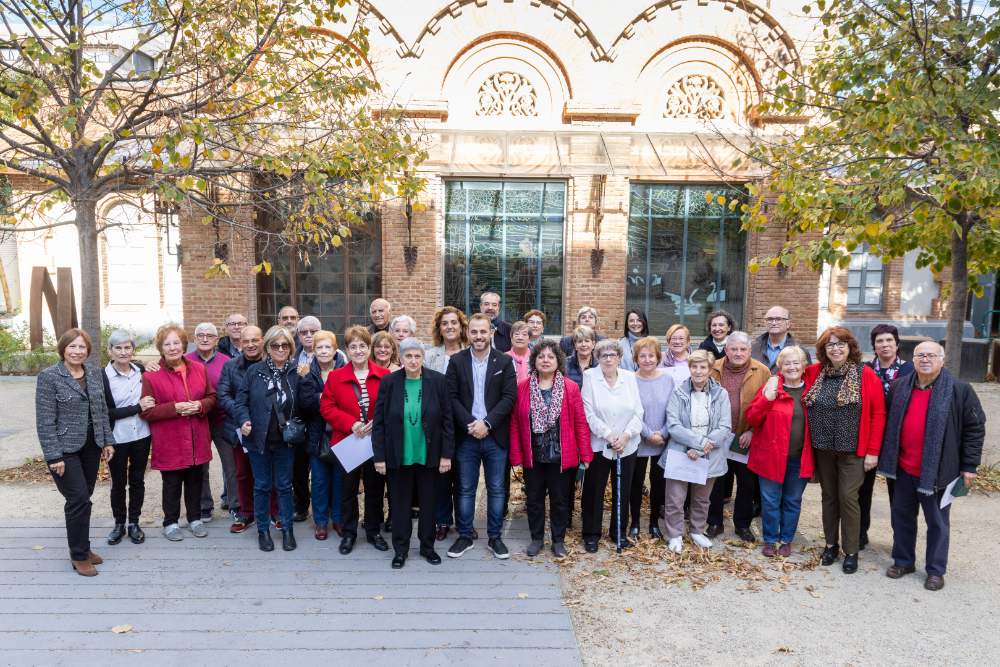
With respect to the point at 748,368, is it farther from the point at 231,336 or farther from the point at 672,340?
the point at 231,336

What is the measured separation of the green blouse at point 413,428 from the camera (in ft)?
14.9

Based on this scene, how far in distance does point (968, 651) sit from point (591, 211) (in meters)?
8.53

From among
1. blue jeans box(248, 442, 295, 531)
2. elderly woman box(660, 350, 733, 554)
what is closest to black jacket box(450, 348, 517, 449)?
elderly woman box(660, 350, 733, 554)

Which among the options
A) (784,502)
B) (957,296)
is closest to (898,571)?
(784,502)

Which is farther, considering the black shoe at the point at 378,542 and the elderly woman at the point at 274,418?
the black shoe at the point at 378,542

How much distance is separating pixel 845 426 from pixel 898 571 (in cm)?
120

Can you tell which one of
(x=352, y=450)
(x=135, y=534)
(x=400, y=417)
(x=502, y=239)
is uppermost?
(x=502, y=239)

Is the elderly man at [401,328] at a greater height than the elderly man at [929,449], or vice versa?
the elderly man at [401,328]

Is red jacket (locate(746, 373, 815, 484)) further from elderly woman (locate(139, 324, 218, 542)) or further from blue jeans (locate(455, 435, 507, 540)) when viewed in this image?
elderly woman (locate(139, 324, 218, 542))

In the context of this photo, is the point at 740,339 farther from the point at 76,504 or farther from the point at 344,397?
the point at 76,504

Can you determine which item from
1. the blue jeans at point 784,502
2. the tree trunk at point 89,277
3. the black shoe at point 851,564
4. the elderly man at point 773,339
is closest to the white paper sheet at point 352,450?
the blue jeans at point 784,502

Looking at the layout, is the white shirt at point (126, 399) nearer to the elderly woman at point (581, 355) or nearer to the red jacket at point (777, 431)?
the elderly woman at point (581, 355)

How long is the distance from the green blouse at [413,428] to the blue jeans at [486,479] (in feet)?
1.45

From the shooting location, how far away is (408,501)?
463cm
